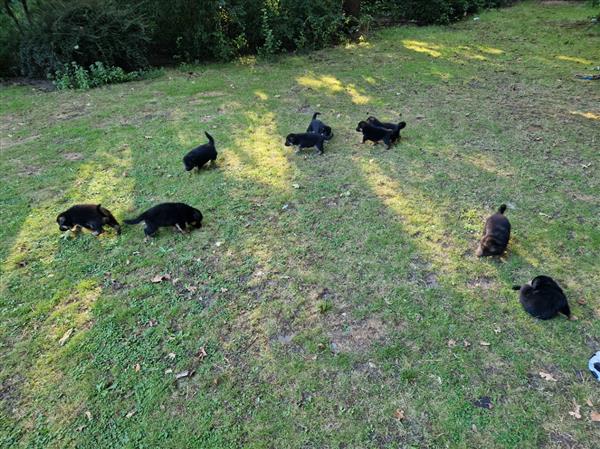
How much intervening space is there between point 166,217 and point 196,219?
1.30ft

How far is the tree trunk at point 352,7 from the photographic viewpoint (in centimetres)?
1511

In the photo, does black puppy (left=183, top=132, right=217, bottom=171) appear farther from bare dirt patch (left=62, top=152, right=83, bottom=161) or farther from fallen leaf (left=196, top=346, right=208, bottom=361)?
fallen leaf (left=196, top=346, right=208, bottom=361)

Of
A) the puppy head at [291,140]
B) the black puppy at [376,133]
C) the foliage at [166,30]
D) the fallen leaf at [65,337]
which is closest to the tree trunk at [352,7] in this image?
the foliage at [166,30]

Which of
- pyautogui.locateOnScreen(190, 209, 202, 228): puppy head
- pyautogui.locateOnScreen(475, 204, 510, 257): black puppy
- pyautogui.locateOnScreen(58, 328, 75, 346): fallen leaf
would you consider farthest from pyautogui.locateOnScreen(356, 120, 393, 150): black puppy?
pyautogui.locateOnScreen(58, 328, 75, 346): fallen leaf

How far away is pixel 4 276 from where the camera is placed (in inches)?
203

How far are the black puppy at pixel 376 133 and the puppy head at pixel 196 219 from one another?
3.57 m

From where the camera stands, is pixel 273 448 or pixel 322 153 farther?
pixel 322 153

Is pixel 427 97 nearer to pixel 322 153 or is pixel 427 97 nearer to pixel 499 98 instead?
pixel 499 98

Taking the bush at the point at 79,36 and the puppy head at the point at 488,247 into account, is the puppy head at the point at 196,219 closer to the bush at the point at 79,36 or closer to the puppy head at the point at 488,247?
the puppy head at the point at 488,247

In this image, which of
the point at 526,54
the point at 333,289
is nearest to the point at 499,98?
the point at 526,54

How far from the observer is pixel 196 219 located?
5793 millimetres

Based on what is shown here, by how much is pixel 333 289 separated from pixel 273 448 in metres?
1.90

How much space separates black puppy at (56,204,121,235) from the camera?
561 centimetres

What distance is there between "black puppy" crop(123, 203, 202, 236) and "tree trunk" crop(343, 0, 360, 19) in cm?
1239
